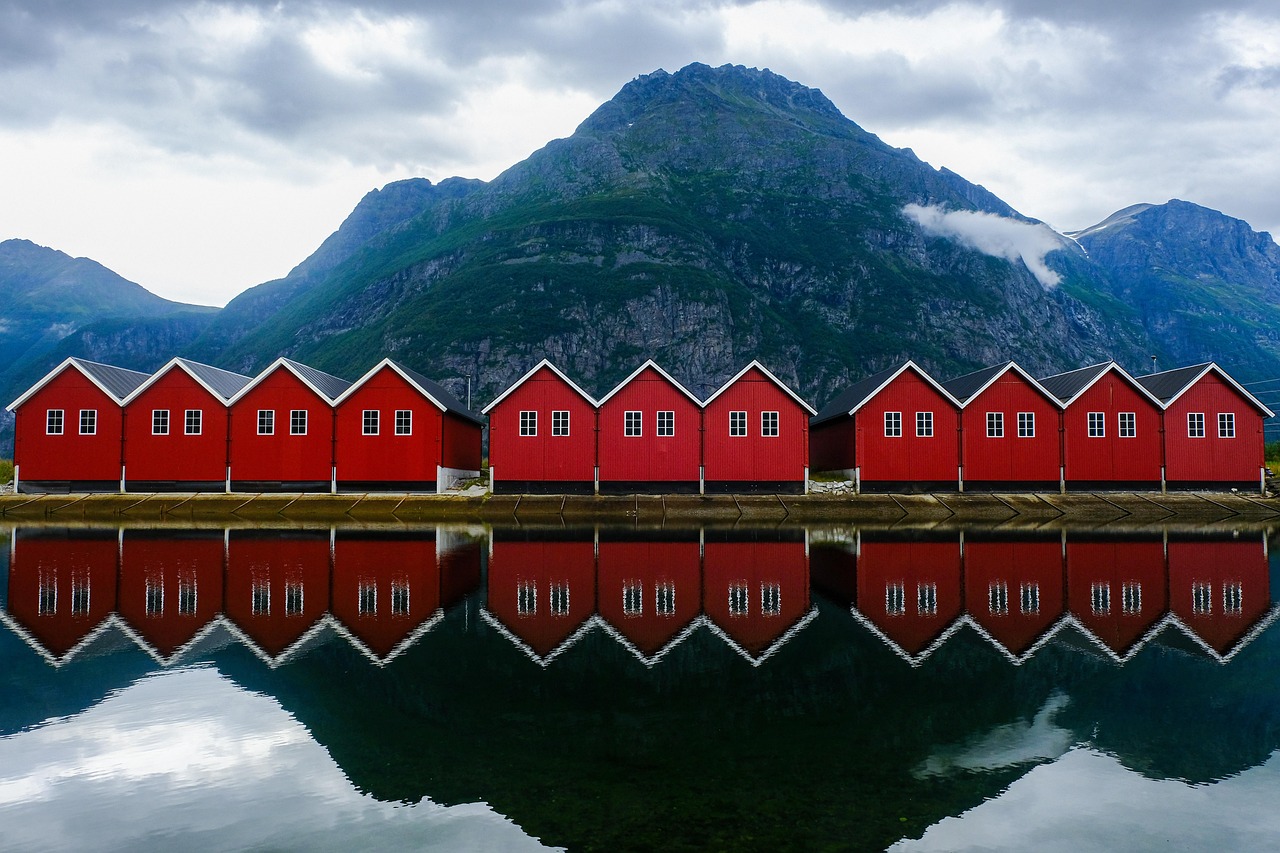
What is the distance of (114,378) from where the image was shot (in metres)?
49.8

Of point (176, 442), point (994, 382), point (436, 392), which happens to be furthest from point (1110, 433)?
point (176, 442)

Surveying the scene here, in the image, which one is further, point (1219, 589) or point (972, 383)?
point (972, 383)

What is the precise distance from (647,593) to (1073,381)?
41933 mm

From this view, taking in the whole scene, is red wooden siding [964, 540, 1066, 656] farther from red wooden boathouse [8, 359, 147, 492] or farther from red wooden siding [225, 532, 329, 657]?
red wooden boathouse [8, 359, 147, 492]

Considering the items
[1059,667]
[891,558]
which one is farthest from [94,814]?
[891,558]

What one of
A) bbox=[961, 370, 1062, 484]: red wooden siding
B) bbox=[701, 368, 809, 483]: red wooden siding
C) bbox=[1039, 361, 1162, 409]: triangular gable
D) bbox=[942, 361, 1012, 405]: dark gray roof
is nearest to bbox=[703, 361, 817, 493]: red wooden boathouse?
bbox=[701, 368, 809, 483]: red wooden siding

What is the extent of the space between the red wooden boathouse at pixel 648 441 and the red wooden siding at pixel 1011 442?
16213 millimetres

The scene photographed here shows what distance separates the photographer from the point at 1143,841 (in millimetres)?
7773

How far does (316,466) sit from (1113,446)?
46.5m

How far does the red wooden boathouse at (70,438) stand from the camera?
155ft

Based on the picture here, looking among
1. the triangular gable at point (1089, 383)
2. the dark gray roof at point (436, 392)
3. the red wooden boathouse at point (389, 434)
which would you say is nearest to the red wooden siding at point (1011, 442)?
the triangular gable at point (1089, 383)

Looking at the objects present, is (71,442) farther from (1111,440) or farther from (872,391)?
(1111,440)

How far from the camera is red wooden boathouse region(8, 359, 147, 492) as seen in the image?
47344 mm

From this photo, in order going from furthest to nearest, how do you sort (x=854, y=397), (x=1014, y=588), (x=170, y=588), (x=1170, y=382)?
(x=854, y=397) < (x=1170, y=382) < (x=1014, y=588) < (x=170, y=588)
